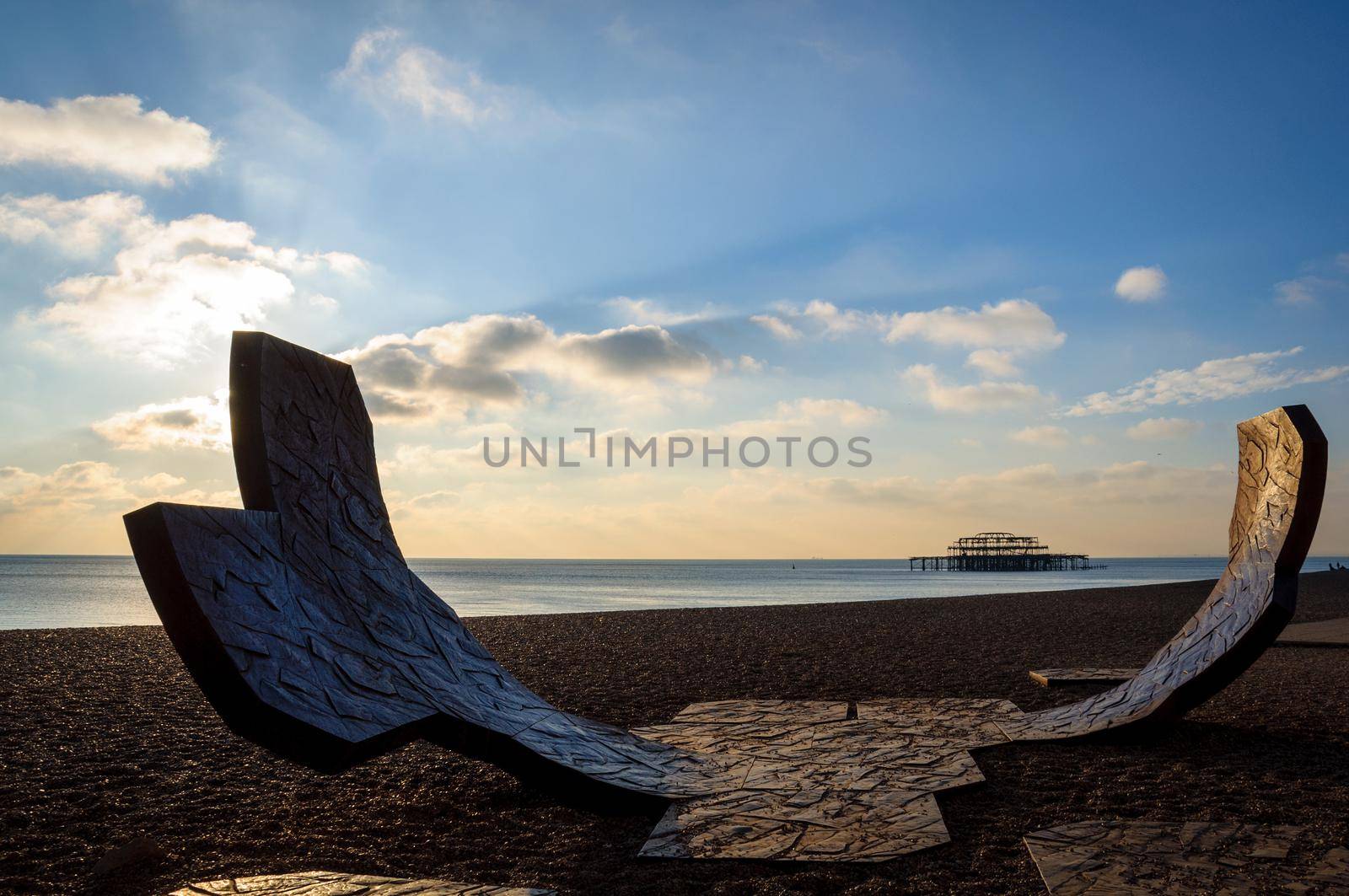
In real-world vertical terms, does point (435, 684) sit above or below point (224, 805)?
above

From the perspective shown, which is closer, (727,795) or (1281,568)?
(727,795)

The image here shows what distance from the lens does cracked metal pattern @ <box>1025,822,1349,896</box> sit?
3521mm

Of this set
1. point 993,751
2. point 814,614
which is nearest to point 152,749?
point 993,751

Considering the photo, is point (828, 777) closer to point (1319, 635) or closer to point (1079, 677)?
point (1079, 677)

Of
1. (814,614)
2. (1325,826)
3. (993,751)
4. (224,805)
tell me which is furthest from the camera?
(814,614)

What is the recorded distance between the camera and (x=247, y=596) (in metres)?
3.66

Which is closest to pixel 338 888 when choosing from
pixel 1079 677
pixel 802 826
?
pixel 802 826

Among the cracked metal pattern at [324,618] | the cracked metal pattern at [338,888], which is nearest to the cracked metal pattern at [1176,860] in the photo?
the cracked metal pattern at [324,618]

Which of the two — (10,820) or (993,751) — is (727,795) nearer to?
(993,751)

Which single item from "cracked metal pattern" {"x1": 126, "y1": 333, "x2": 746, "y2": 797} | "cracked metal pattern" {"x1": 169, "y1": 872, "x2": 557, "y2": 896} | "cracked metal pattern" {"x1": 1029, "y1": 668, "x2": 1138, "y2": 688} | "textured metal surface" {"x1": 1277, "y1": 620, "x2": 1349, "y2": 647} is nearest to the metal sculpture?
"cracked metal pattern" {"x1": 126, "y1": 333, "x2": 746, "y2": 797}

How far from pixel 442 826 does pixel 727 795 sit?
151 centimetres

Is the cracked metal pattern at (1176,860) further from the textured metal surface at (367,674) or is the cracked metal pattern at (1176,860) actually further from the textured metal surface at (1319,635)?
the textured metal surface at (1319,635)

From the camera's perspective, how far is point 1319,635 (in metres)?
12.5

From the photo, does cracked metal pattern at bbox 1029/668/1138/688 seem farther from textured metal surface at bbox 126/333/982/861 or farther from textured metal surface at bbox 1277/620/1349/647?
textured metal surface at bbox 1277/620/1349/647
